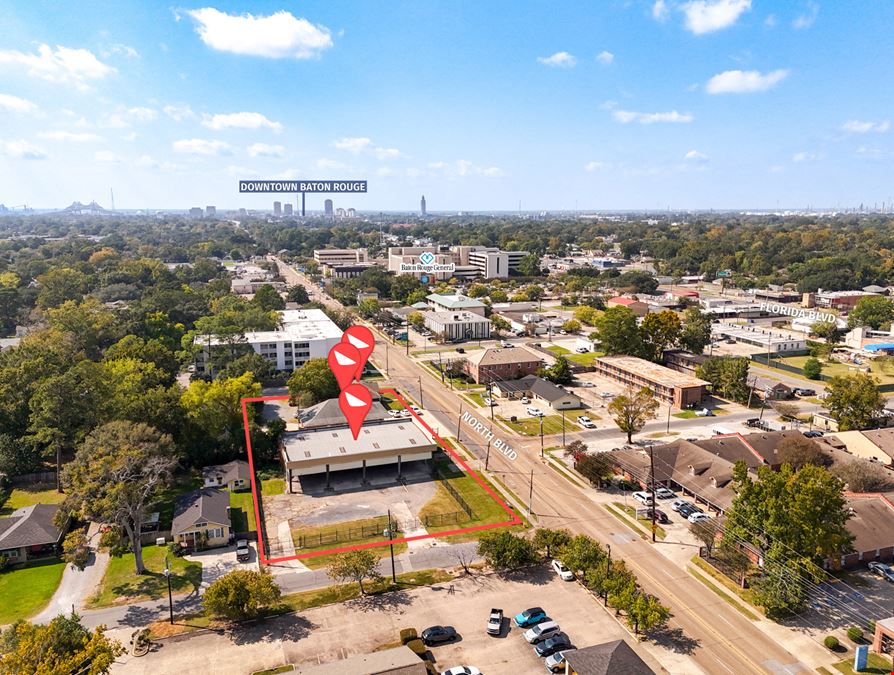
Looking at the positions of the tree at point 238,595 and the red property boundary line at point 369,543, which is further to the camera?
the red property boundary line at point 369,543

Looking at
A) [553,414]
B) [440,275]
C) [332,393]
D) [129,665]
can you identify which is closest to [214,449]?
[332,393]

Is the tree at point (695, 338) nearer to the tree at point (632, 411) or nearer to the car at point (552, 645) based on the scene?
the tree at point (632, 411)

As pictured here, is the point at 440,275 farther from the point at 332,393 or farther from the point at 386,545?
the point at 386,545

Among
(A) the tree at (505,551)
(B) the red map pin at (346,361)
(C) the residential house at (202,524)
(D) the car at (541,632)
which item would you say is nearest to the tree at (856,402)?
(A) the tree at (505,551)

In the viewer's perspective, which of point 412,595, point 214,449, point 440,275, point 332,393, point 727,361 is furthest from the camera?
point 440,275

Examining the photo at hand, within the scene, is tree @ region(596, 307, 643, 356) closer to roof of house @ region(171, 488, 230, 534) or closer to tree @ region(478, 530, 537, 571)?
tree @ region(478, 530, 537, 571)

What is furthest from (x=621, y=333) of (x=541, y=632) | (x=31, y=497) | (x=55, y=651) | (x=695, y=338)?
(x=55, y=651)
